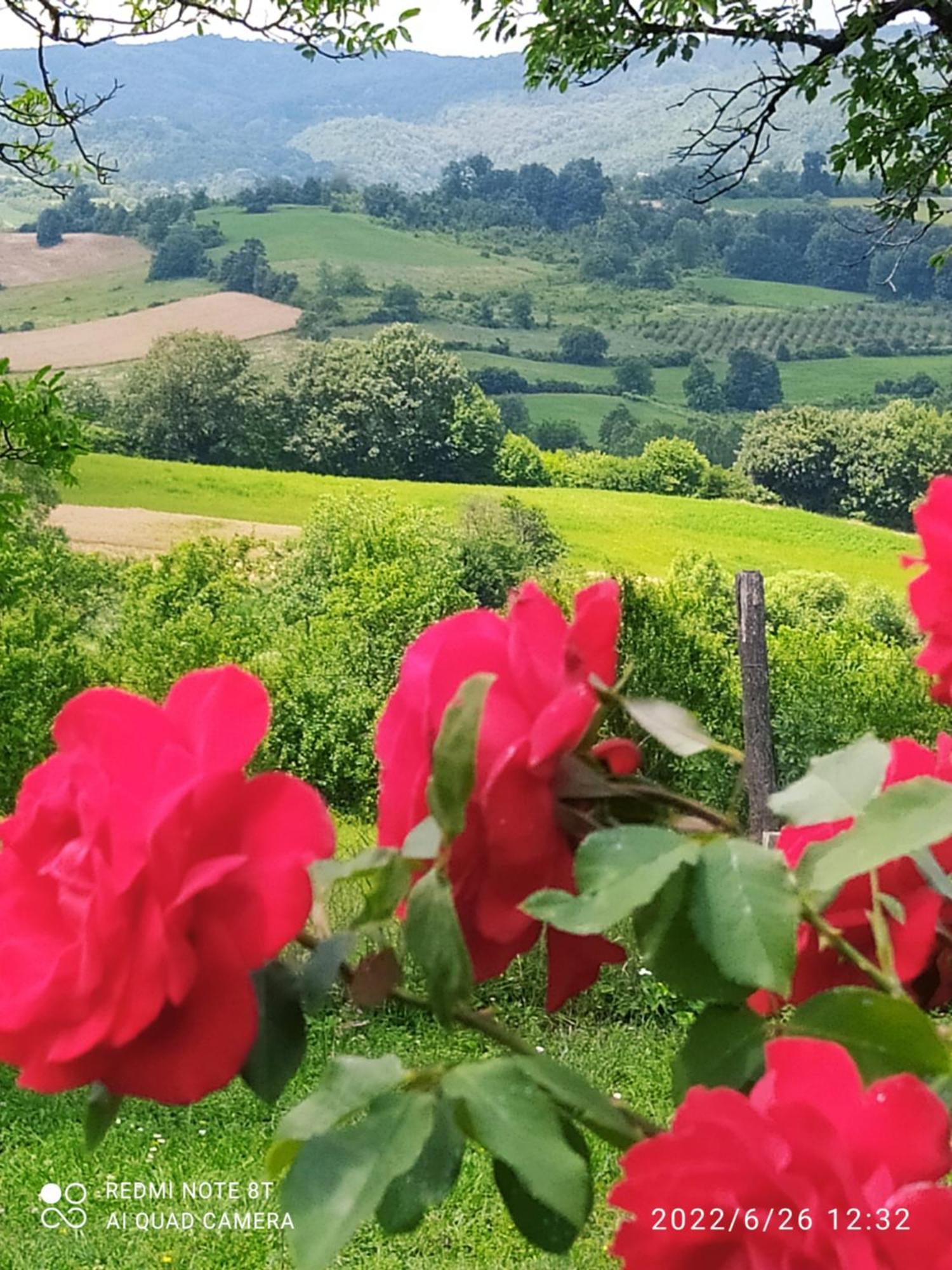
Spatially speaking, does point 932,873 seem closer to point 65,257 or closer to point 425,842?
point 425,842

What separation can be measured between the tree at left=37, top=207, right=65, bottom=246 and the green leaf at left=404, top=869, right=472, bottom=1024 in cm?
622

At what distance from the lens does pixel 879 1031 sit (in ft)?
0.51

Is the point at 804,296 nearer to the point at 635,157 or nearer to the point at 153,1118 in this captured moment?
the point at 635,157

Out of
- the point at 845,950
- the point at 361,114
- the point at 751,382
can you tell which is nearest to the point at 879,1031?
the point at 845,950

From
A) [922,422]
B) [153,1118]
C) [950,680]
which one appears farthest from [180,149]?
[950,680]

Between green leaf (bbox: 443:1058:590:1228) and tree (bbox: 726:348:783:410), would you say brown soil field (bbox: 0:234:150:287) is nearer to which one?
tree (bbox: 726:348:783:410)

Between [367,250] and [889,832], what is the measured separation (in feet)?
20.6

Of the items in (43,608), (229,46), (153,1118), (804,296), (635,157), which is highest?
(229,46)

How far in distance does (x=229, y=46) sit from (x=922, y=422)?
20.0 ft

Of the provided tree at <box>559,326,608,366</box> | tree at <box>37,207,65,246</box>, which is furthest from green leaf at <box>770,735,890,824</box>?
tree at <box>37,207,65,246</box>

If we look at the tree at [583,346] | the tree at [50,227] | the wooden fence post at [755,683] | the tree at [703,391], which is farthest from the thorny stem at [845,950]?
the tree at [50,227]

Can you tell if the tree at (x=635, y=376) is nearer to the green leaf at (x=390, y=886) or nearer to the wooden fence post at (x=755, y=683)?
the wooden fence post at (x=755, y=683)

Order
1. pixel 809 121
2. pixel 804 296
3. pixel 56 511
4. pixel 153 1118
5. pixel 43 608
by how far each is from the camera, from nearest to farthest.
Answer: pixel 153 1118
pixel 43 608
pixel 56 511
pixel 804 296
pixel 809 121

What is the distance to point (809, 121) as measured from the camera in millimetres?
6879
